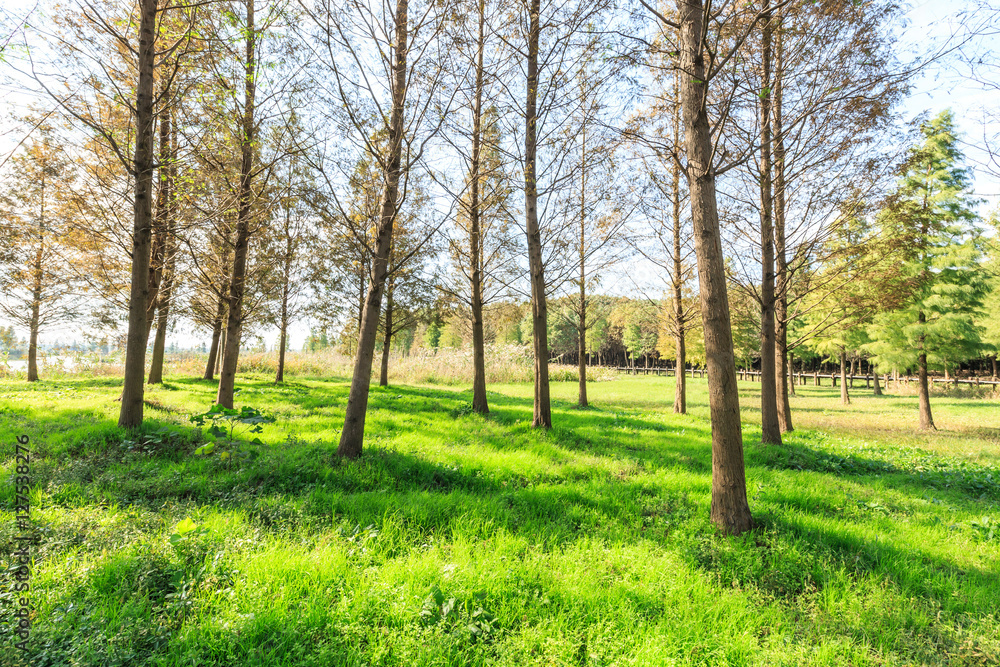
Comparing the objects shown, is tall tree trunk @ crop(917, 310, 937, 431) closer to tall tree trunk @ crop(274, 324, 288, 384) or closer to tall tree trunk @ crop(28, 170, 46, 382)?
tall tree trunk @ crop(274, 324, 288, 384)

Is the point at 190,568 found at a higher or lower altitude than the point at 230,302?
lower

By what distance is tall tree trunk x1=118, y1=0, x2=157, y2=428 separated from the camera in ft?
18.7

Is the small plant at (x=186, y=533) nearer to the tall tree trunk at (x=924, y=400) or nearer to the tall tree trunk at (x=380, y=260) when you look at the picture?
the tall tree trunk at (x=380, y=260)

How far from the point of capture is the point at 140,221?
233 inches

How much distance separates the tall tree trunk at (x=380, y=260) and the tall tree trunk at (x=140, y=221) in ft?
11.2

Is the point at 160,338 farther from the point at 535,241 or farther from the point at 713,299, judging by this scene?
the point at 713,299

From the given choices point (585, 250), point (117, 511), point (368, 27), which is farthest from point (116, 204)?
point (585, 250)

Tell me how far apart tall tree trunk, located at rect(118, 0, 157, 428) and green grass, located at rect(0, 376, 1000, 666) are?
688mm

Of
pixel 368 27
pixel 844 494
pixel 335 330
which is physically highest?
pixel 368 27

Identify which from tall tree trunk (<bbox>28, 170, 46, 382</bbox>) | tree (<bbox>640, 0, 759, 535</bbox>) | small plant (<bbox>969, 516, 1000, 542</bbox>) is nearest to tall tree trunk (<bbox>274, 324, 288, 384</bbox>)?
tall tree trunk (<bbox>28, 170, 46, 382</bbox>)

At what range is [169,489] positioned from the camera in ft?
13.6

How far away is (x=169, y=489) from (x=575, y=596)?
4.40 meters

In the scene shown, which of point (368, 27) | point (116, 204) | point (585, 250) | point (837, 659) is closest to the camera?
point (837, 659)

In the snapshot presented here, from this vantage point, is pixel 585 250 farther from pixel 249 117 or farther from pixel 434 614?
pixel 434 614
